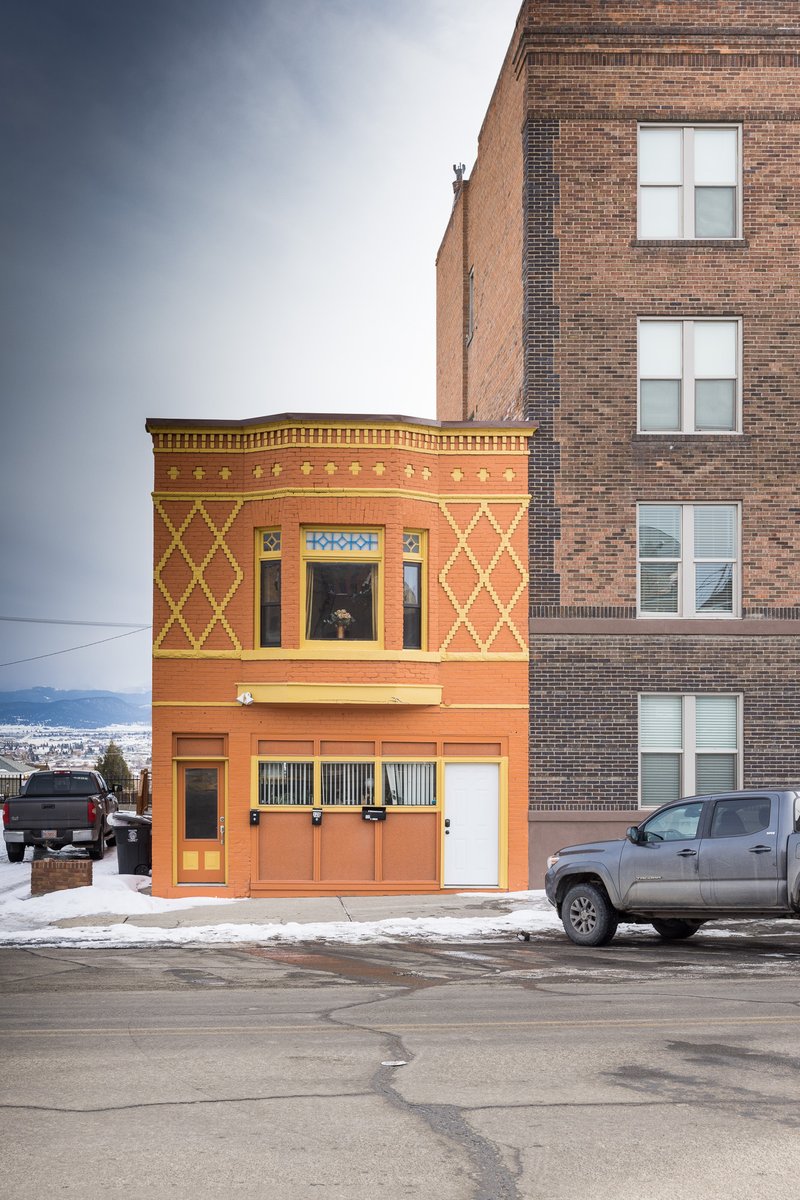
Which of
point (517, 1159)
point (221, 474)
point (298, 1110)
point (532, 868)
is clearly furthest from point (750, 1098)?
point (221, 474)

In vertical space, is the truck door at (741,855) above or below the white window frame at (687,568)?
below

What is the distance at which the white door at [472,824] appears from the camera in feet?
72.0

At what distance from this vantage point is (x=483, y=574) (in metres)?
22.2

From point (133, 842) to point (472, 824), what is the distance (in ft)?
19.8

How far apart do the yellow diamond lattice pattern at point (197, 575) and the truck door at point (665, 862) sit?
28.1 feet

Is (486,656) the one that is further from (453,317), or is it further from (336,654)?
(453,317)

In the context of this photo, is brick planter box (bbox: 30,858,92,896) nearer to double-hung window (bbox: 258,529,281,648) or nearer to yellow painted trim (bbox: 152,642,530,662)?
yellow painted trim (bbox: 152,642,530,662)

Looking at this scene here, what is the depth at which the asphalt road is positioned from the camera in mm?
6613

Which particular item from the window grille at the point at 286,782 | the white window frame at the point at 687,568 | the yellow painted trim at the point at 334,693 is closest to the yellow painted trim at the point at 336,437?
the white window frame at the point at 687,568

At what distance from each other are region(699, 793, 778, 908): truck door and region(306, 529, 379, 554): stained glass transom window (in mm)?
8473

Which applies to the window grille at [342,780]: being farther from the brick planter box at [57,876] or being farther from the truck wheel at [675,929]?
the truck wheel at [675,929]

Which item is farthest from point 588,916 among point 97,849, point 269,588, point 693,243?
point 97,849

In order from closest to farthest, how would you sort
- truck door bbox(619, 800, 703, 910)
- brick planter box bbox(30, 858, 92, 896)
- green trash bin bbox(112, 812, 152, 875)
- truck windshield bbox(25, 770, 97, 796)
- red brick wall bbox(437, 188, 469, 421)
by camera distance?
truck door bbox(619, 800, 703, 910)
brick planter box bbox(30, 858, 92, 896)
green trash bin bbox(112, 812, 152, 875)
truck windshield bbox(25, 770, 97, 796)
red brick wall bbox(437, 188, 469, 421)

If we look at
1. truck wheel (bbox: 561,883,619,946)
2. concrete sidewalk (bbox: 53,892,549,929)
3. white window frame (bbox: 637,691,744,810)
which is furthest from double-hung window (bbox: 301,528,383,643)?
truck wheel (bbox: 561,883,619,946)
